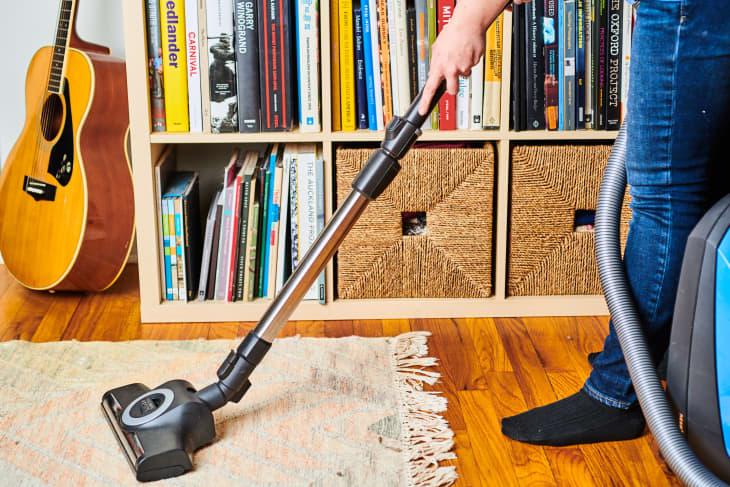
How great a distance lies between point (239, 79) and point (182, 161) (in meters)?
0.46

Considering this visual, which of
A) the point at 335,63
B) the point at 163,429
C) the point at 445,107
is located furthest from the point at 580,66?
the point at 163,429

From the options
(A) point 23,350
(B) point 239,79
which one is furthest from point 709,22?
(A) point 23,350

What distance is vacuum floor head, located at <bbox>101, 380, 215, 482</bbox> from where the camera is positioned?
4.07 feet

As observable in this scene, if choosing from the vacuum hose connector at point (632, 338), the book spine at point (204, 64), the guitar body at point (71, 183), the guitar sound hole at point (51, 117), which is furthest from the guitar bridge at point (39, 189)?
the vacuum hose connector at point (632, 338)

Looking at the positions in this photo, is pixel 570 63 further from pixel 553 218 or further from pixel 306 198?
pixel 306 198

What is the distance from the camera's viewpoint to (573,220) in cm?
184

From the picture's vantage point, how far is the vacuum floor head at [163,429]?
1.24m

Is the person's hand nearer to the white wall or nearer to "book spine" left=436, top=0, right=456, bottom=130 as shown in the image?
"book spine" left=436, top=0, right=456, bottom=130

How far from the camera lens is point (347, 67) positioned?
177 centimetres

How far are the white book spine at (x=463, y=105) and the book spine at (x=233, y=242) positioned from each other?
49 cm

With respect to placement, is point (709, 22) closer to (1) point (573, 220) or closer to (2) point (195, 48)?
(1) point (573, 220)

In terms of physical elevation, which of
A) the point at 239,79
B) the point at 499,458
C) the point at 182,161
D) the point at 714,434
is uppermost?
the point at 239,79

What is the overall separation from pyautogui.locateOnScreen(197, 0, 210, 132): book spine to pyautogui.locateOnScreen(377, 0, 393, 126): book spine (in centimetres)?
37

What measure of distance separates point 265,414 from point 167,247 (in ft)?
1.86
